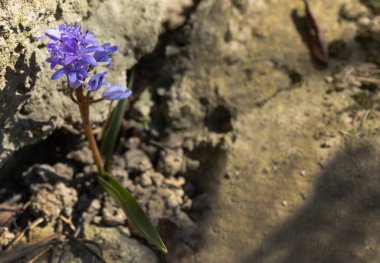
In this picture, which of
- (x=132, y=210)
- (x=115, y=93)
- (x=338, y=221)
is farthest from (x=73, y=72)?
(x=338, y=221)

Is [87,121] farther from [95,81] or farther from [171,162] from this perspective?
[171,162]

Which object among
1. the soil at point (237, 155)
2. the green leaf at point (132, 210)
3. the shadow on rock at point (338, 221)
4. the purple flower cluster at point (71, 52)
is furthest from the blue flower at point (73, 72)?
the shadow on rock at point (338, 221)

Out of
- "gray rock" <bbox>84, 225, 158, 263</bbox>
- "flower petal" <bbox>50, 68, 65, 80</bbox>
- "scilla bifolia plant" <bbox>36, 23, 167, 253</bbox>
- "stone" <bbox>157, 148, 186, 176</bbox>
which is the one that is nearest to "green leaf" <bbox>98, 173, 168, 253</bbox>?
"scilla bifolia plant" <bbox>36, 23, 167, 253</bbox>

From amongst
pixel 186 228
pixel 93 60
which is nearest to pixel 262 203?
pixel 186 228

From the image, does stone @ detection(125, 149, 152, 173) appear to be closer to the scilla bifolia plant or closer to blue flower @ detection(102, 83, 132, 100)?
the scilla bifolia plant

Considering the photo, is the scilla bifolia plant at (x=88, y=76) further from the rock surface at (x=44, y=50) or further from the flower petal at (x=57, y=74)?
the rock surface at (x=44, y=50)

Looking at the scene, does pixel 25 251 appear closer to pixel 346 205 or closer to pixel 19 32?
pixel 19 32
